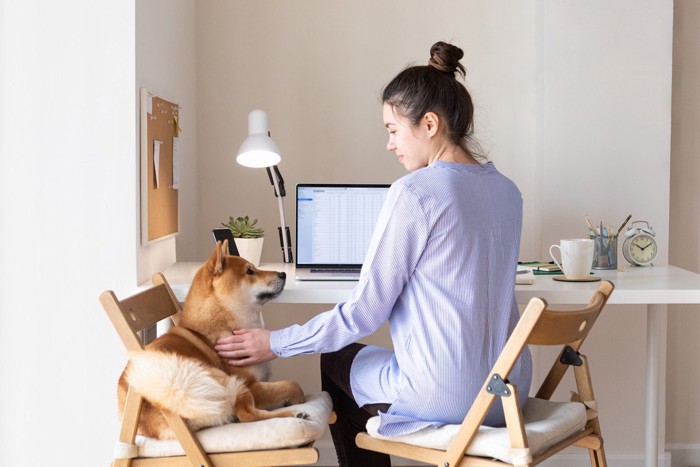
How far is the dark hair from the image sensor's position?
1.82 metres

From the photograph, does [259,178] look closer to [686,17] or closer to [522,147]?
[522,147]

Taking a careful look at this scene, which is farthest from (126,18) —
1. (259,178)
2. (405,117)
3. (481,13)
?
(481,13)

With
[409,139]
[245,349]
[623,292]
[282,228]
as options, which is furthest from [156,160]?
[623,292]

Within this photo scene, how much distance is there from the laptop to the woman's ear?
701mm

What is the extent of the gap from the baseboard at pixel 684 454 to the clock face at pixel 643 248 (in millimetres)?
885

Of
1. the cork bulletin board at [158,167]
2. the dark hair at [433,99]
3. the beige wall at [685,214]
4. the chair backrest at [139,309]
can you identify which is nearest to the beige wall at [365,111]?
the beige wall at [685,214]

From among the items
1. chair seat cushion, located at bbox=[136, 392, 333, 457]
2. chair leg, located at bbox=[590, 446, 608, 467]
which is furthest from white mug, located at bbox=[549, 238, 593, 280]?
chair seat cushion, located at bbox=[136, 392, 333, 457]

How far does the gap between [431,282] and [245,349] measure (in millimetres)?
463

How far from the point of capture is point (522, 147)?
9.72 feet

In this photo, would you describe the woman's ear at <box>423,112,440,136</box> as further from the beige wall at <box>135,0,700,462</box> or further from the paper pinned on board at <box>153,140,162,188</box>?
the beige wall at <box>135,0,700,462</box>

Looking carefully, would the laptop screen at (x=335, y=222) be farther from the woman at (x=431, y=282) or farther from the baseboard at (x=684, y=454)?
the baseboard at (x=684, y=454)

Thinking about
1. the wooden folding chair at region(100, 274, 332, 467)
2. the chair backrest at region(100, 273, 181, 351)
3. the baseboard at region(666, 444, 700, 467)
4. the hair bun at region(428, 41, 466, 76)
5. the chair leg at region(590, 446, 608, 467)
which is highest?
the hair bun at region(428, 41, 466, 76)

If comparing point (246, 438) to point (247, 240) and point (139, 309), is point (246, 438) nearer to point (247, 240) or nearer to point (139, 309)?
point (139, 309)

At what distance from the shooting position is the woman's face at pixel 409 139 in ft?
6.00
